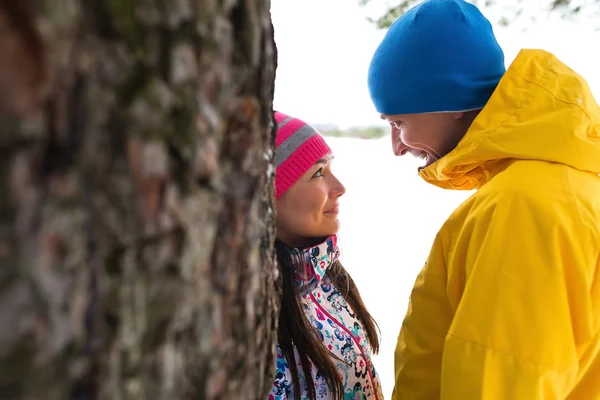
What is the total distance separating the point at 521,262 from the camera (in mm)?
1121

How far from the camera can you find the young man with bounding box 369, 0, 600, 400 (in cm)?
112

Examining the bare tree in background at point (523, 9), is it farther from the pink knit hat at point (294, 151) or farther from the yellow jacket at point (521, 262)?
the yellow jacket at point (521, 262)

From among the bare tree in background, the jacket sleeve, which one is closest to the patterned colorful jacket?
the jacket sleeve

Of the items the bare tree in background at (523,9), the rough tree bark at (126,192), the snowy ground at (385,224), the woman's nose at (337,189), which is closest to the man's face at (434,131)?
the woman's nose at (337,189)

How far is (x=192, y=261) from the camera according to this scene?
526 mm

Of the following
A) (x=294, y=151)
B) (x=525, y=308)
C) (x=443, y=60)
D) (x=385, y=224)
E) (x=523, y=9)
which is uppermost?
(x=523, y=9)

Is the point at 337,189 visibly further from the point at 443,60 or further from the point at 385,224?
the point at 385,224

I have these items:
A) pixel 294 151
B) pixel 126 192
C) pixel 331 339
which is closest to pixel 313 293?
pixel 331 339

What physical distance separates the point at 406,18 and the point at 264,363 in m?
1.10

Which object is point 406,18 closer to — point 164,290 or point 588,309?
point 588,309

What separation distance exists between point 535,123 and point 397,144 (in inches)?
16.1

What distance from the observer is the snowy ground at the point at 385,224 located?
4301 mm

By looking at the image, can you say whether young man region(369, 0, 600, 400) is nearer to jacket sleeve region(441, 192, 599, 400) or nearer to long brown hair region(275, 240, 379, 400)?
jacket sleeve region(441, 192, 599, 400)

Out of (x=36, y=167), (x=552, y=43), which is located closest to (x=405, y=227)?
(x=552, y=43)
